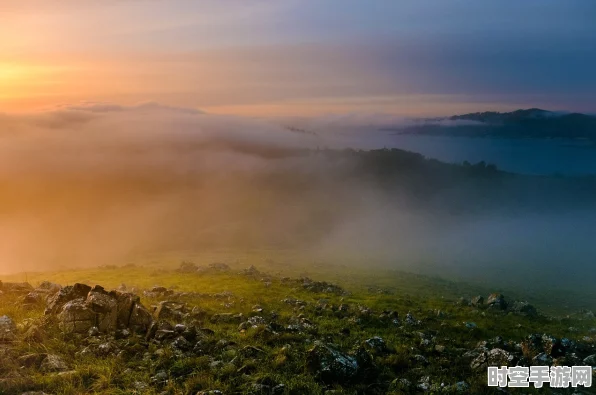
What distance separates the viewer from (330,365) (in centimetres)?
1584

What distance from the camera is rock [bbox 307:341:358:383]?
15.5m

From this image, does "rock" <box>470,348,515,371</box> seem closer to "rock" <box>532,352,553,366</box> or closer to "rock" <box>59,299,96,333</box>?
"rock" <box>532,352,553,366</box>

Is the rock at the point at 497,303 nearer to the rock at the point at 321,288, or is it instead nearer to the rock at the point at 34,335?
the rock at the point at 321,288

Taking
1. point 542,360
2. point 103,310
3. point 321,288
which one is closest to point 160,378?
point 103,310

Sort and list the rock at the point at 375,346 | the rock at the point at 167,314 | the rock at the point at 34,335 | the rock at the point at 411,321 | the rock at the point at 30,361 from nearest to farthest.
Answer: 1. the rock at the point at 30,361
2. the rock at the point at 34,335
3. the rock at the point at 375,346
4. the rock at the point at 167,314
5. the rock at the point at 411,321

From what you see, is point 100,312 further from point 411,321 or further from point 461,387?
point 411,321

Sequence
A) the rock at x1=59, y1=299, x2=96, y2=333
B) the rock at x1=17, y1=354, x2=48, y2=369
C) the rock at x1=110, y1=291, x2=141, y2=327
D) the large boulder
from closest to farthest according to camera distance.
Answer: the rock at x1=17, y1=354, x2=48, y2=369
the rock at x1=59, y1=299, x2=96, y2=333
the large boulder
the rock at x1=110, y1=291, x2=141, y2=327

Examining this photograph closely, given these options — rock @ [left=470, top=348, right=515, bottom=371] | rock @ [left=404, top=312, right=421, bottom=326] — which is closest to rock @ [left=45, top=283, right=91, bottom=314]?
rock @ [left=470, top=348, right=515, bottom=371]

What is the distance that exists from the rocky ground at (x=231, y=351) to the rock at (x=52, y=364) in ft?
0.11

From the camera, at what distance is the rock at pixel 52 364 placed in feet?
A: 47.8

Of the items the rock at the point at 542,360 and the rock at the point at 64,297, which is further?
the rock at the point at 64,297

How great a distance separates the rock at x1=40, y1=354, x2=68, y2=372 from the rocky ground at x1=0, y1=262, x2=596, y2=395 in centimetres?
3

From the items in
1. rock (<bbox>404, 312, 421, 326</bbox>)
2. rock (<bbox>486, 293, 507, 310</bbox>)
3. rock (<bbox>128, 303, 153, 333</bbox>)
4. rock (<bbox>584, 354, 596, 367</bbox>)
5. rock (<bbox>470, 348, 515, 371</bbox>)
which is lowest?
rock (<bbox>486, 293, 507, 310</bbox>)

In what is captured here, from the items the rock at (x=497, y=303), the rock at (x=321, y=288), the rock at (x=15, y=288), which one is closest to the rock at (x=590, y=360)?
the rock at (x=497, y=303)
